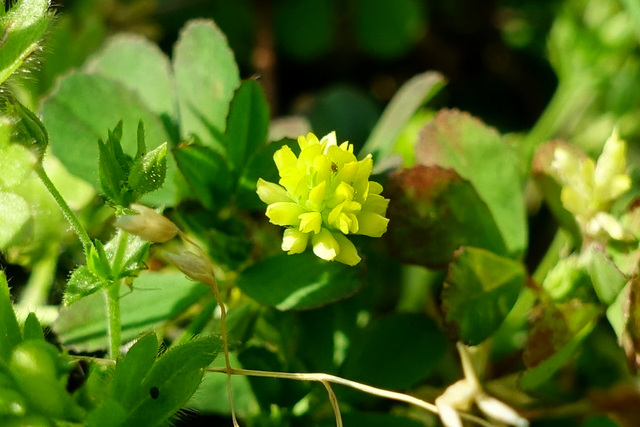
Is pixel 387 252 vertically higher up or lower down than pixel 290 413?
higher up

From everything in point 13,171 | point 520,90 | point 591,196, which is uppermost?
point 13,171

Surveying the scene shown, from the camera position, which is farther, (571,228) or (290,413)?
(571,228)

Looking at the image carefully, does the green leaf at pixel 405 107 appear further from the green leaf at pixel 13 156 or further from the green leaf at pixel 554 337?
the green leaf at pixel 13 156

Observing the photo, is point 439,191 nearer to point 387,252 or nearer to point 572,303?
point 387,252

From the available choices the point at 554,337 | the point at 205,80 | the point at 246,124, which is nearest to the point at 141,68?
the point at 205,80

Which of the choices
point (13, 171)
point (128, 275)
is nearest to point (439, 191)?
point (128, 275)

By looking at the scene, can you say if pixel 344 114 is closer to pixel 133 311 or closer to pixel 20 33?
pixel 133 311
